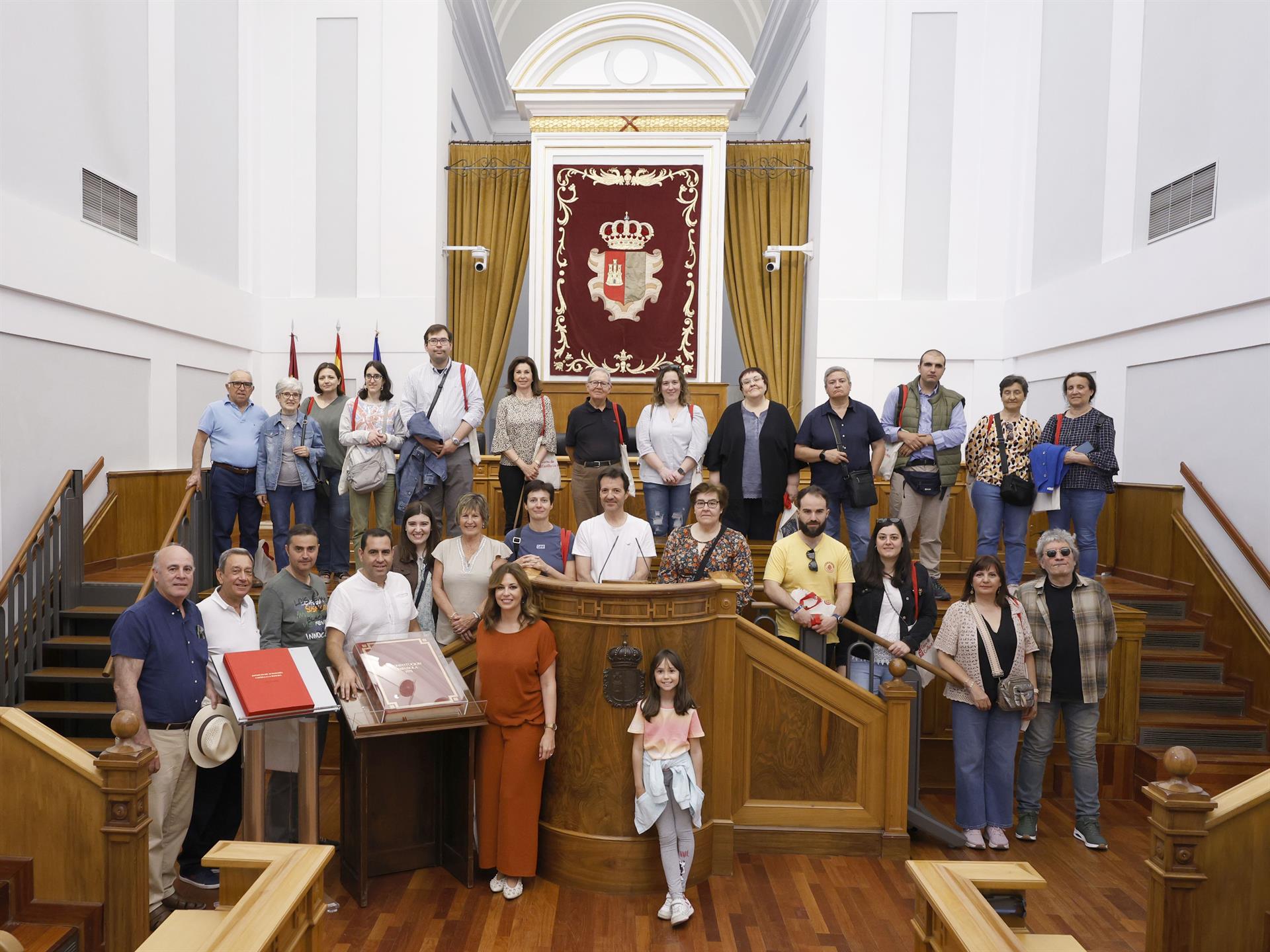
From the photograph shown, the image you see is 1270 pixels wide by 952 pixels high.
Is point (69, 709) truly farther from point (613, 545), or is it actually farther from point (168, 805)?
point (613, 545)

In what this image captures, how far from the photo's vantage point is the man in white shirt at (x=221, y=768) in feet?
13.1

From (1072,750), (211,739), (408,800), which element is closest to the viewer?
(211,739)

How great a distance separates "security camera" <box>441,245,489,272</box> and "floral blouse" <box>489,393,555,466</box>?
3892 millimetres

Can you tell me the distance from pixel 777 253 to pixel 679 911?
22.9 feet

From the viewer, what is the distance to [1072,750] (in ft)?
15.9

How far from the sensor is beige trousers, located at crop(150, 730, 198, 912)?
3848 millimetres

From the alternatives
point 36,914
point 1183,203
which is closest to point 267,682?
point 36,914

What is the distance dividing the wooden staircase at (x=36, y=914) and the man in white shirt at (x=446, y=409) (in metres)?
2.72

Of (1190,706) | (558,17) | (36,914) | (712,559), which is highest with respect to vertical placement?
(558,17)

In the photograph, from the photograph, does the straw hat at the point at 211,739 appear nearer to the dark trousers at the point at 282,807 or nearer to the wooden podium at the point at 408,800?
the dark trousers at the point at 282,807

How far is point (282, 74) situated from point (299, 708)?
7.45 metres

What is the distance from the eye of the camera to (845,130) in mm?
8875

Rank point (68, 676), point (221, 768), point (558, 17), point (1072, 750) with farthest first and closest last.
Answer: point (558, 17) → point (68, 676) → point (1072, 750) → point (221, 768)

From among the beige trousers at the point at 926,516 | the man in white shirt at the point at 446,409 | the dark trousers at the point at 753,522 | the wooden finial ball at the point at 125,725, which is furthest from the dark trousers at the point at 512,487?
the wooden finial ball at the point at 125,725
